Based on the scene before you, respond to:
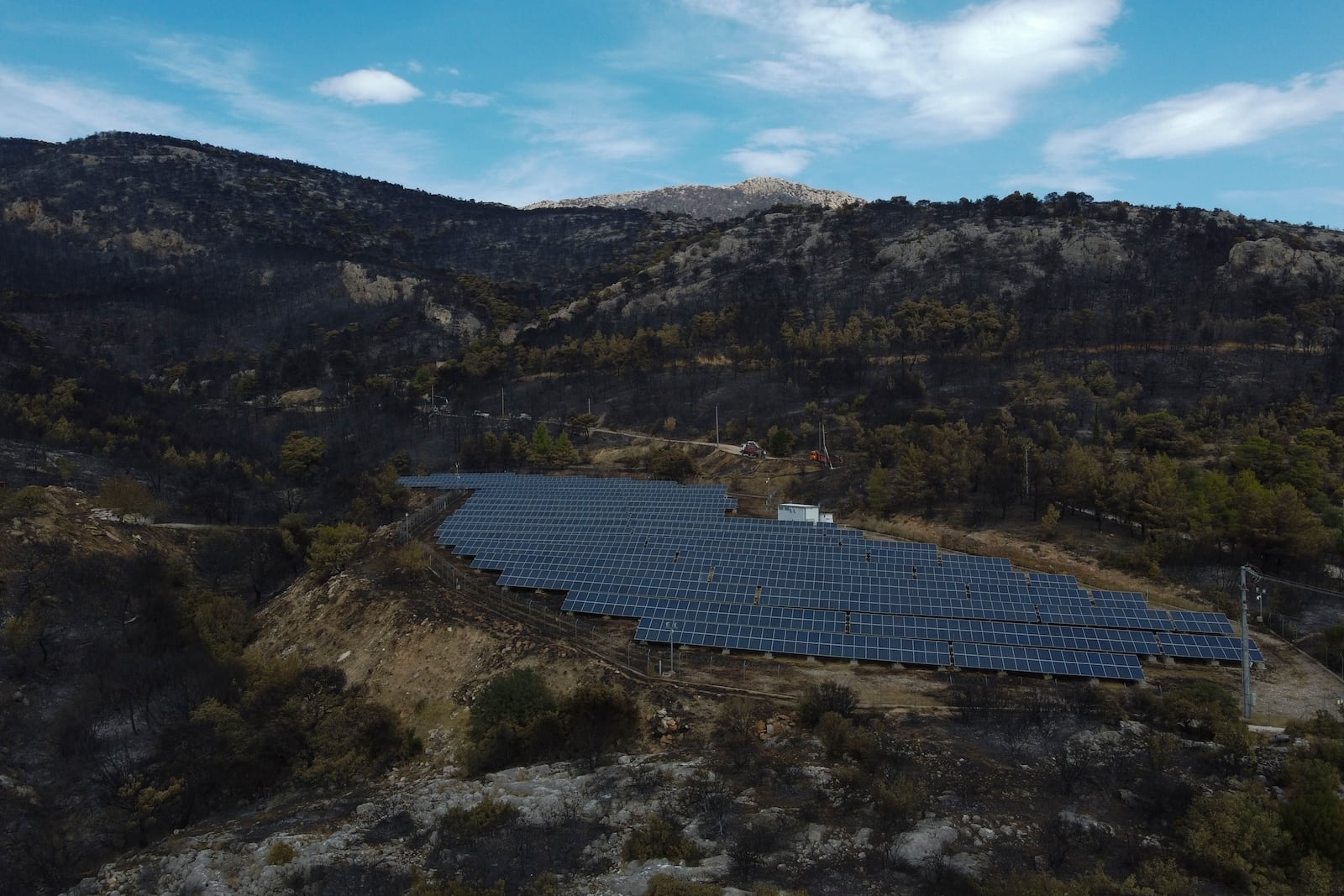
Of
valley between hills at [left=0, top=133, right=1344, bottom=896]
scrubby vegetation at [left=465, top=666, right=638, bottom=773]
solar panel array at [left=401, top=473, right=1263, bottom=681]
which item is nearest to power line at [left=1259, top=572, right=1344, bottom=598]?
valley between hills at [left=0, top=133, right=1344, bottom=896]

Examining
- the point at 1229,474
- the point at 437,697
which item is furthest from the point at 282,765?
the point at 1229,474

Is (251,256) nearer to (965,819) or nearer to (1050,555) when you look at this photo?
(1050,555)

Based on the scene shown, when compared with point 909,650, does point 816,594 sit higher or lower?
higher

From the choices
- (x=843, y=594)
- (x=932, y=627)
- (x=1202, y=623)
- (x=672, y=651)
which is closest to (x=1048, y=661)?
(x=932, y=627)

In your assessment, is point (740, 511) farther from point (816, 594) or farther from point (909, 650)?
point (909, 650)

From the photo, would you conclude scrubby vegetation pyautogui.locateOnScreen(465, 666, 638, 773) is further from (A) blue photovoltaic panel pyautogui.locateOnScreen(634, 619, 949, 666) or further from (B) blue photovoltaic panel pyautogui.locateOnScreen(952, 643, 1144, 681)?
(B) blue photovoltaic panel pyautogui.locateOnScreen(952, 643, 1144, 681)

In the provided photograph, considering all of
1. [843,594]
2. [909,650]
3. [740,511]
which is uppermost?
[740,511]

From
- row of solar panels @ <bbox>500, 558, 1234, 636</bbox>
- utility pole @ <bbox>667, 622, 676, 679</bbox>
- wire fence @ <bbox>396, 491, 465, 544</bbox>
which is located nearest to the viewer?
utility pole @ <bbox>667, 622, 676, 679</bbox>

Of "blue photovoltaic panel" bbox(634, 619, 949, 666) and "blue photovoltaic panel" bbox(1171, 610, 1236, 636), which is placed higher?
"blue photovoltaic panel" bbox(1171, 610, 1236, 636)

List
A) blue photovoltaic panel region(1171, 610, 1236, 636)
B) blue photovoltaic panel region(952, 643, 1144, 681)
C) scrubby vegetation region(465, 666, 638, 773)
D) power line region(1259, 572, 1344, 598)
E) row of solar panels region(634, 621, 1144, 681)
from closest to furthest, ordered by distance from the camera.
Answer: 1. scrubby vegetation region(465, 666, 638, 773)
2. blue photovoltaic panel region(952, 643, 1144, 681)
3. row of solar panels region(634, 621, 1144, 681)
4. blue photovoltaic panel region(1171, 610, 1236, 636)
5. power line region(1259, 572, 1344, 598)
